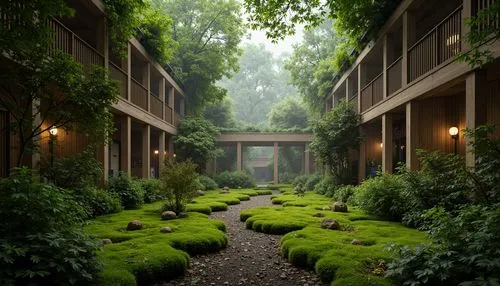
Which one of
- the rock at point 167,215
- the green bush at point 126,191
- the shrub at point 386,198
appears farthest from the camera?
the green bush at point 126,191

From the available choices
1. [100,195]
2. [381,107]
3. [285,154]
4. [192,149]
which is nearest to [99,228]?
[100,195]

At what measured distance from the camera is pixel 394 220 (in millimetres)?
10250

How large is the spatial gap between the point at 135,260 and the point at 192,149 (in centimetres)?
1831

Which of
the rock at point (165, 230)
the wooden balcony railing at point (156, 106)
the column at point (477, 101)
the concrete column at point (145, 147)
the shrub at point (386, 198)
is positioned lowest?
the rock at point (165, 230)

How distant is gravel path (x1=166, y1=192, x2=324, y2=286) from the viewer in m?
5.94

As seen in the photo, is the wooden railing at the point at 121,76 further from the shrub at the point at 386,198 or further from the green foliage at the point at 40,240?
the shrub at the point at 386,198

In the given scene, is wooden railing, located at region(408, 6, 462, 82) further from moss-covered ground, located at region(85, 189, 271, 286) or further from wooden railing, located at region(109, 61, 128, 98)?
wooden railing, located at region(109, 61, 128, 98)

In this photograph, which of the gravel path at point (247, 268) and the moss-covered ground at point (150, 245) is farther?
the gravel path at point (247, 268)

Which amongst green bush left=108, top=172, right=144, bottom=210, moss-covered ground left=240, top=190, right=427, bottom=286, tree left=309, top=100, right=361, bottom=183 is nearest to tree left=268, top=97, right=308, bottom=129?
tree left=309, top=100, right=361, bottom=183

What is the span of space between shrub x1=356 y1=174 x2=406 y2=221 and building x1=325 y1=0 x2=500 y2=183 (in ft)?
4.94

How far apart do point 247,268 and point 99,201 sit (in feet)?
20.1

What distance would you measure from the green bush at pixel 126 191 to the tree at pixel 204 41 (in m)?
14.0

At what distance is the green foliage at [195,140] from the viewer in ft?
77.3

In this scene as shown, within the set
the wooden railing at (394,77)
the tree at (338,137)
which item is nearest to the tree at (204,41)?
the tree at (338,137)
